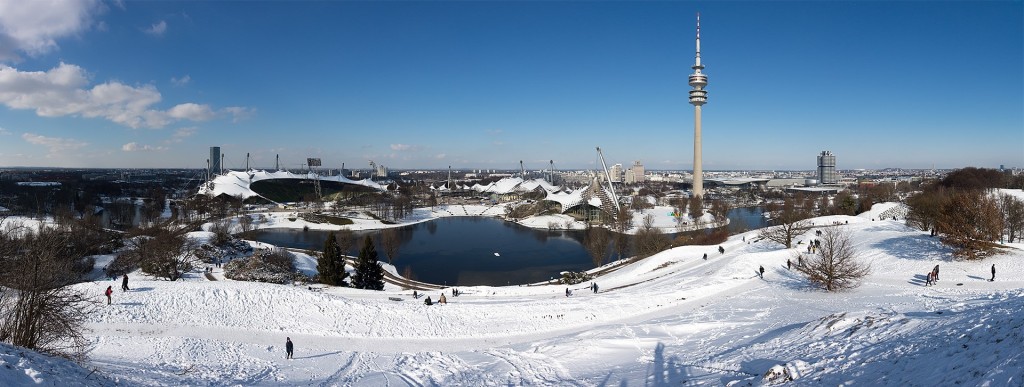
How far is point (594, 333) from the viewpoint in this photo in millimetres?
11852

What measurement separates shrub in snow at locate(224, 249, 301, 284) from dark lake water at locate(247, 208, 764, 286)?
6.18m

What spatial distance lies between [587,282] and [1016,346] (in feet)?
48.8

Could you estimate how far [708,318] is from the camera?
40.5 feet

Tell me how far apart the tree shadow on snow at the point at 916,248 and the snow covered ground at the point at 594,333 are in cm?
11

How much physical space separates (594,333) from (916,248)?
1455 cm

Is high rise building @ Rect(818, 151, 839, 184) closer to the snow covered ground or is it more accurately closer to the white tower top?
Result: the white tower top

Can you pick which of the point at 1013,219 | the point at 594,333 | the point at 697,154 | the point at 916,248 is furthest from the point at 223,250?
the point at 697,154

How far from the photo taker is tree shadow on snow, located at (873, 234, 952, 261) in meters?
17.2

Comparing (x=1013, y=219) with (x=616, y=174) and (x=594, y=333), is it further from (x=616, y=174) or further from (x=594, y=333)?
(x=616, y=174)

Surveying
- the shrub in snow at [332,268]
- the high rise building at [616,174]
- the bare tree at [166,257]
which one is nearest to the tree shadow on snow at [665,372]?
the shrub in snow at [332,268]

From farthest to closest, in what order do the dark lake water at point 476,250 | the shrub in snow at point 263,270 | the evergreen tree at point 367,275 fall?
the dark lake water at point 476,250 < the shrub in snow at point 263,270 < the evergreen tree at point 367,275

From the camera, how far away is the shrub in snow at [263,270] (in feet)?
66.1

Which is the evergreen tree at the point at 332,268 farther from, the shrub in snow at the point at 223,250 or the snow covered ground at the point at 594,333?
the shrub in snow at the point at 223,250

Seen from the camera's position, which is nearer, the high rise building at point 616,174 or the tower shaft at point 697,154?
the tower shaft at point 697,154
